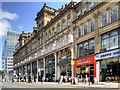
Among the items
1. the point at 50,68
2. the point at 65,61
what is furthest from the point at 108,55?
the point at 50,68

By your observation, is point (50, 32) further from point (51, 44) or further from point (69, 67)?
point (69, 67)

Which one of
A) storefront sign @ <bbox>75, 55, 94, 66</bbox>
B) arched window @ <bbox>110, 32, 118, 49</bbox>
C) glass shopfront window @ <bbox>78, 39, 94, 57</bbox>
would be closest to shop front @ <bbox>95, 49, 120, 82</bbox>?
arched window @ <bbox>110, 32, 118, 49</bbox>

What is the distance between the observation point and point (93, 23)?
35312mm

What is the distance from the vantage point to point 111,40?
3053 centimetres

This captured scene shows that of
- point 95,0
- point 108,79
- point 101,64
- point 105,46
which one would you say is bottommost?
point 108,79

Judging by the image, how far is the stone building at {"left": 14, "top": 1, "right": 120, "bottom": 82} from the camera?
31.3 metres

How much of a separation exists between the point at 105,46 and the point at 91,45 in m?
3.82

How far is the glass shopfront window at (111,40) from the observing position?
1157 inches

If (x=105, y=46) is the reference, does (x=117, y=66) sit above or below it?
below

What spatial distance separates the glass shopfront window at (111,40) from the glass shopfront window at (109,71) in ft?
6.99

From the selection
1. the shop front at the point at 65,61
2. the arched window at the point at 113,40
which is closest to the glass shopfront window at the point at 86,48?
the shop front at the point at 65,61

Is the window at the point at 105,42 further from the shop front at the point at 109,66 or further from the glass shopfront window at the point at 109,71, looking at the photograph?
the glass shopfront window at the point at 109,71

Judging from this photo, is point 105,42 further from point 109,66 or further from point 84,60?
point 84,60

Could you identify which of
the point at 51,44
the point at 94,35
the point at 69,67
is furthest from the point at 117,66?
the point at 51,44
